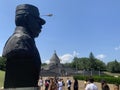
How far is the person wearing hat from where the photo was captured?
27.4ft

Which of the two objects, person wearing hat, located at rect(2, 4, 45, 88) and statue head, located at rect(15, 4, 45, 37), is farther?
statue head, located at rect(15, 4, 45, 37)

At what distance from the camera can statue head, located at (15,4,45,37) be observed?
8.83m

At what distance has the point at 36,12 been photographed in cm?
905

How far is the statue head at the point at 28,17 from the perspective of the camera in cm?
883

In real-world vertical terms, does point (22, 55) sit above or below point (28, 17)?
below

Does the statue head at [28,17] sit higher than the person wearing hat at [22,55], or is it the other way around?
the statue head at [28,17]

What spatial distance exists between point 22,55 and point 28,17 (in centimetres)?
118

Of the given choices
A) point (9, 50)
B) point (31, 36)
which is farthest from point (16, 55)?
point (31, 36)

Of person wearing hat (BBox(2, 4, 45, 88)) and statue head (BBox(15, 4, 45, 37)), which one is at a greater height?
statue head (BBox(15, 4, 45, 37))

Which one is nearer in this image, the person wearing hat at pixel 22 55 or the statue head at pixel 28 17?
the person wearing hat at pixel 22 55

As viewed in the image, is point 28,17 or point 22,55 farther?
point 28,17

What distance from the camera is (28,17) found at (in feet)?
29.0

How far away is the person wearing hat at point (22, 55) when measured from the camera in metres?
8.34

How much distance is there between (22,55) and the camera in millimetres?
8328
